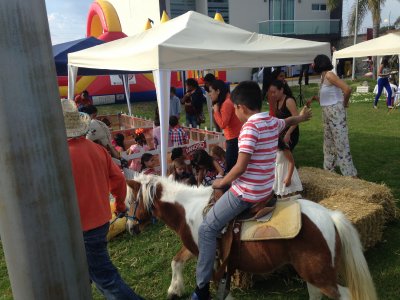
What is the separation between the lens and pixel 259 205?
2.74 metres

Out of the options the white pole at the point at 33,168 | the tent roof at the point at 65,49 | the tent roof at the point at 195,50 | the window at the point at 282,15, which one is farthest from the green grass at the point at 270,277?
the window at the point at 282,15

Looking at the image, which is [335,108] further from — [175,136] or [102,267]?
[102,267]

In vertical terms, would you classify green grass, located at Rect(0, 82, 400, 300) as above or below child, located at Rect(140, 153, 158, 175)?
below

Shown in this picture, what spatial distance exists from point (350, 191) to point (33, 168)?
420 cm

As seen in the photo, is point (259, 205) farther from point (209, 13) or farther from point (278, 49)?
point (209, 13)

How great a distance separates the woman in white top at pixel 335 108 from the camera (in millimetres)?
5336

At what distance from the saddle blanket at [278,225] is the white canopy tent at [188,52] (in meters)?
2.57

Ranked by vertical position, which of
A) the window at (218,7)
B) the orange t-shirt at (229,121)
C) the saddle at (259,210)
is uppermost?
the window at (218,7)

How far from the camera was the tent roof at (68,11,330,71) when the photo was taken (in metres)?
4.94

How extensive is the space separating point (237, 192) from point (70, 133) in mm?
1302

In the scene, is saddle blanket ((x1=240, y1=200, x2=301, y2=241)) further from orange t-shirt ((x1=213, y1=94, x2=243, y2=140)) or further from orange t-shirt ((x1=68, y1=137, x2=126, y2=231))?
orange t-shirt ((x1=213, y1=94, x2=243, y2=140))

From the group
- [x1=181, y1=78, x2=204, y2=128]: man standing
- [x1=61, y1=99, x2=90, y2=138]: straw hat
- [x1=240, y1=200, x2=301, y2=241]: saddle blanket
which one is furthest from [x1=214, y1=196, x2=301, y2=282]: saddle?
[x1=181, y1=78, x2=204, y2=128]: man standing

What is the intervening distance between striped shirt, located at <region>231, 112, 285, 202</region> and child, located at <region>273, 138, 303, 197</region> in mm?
1930

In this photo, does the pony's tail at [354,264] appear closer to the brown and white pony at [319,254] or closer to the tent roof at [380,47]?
the brown and white pony at [319,254]
